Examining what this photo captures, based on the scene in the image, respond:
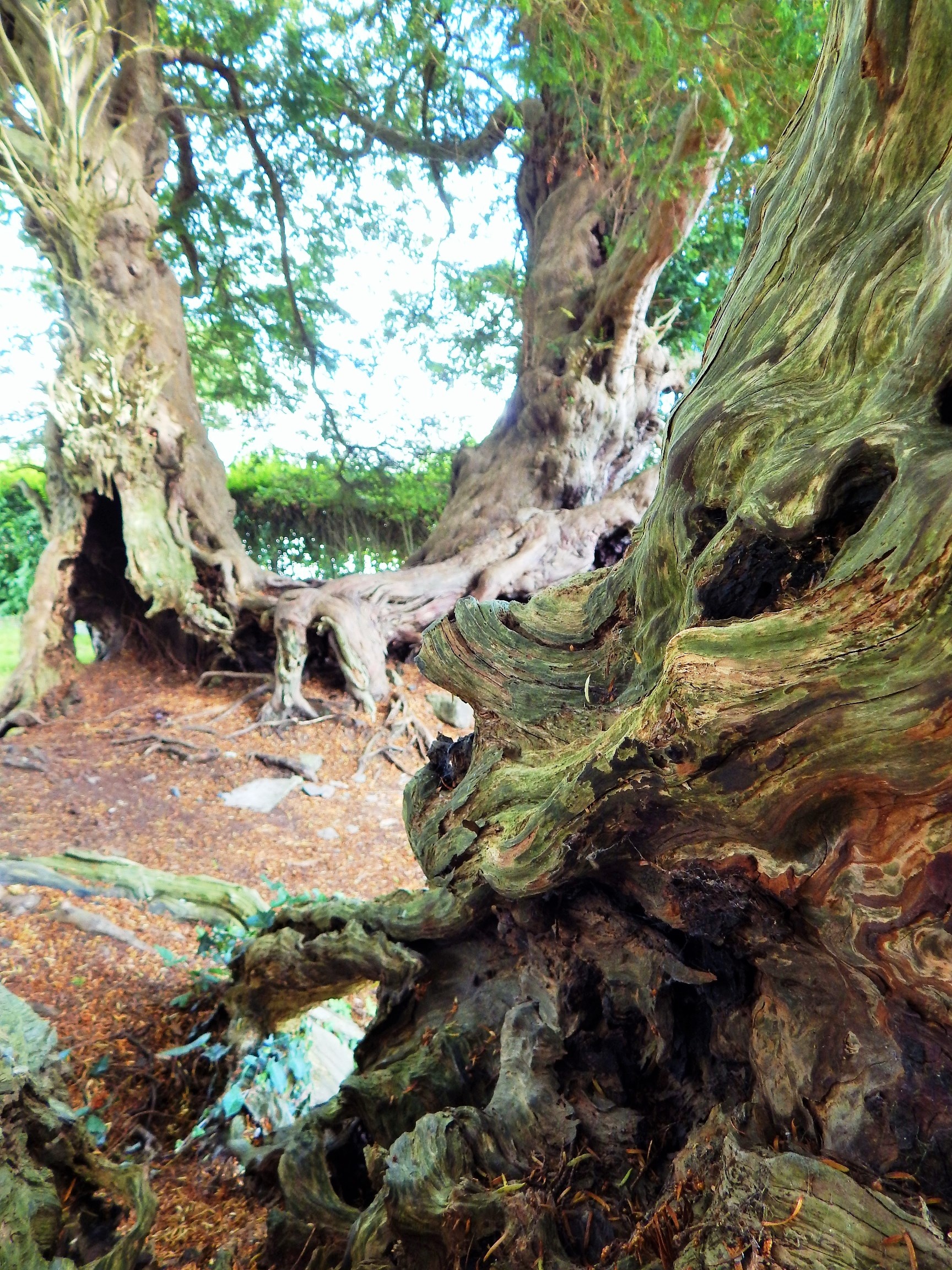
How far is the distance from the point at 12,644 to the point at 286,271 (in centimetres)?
721

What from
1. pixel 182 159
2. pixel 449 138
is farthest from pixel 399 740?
pixel 182 159

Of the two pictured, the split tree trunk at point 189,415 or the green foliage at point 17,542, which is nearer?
the split tree trunk at point 189,415

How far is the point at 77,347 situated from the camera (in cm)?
809

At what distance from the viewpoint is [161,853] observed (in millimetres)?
5695

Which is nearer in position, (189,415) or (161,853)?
(161,853)

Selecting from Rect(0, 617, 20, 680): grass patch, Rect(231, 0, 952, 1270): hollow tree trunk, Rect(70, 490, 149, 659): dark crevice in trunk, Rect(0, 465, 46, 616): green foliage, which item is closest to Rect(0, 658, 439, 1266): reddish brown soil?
Rect(70, 490, 149, 659): dark crevice in trunk

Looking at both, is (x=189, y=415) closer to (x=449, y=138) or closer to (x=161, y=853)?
(x=449, y=138)

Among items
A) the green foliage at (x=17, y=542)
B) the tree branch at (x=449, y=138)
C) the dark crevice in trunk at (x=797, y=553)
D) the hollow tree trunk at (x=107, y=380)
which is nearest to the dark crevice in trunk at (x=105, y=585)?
the hollow tree trunk at (x=107, y=380)

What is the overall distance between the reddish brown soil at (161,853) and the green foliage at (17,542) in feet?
15.7

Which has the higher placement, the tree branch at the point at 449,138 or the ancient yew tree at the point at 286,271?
→ the tree branch at the point at 449,138

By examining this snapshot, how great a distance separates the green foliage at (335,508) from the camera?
12234mm

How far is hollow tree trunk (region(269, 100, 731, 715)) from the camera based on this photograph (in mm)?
8062

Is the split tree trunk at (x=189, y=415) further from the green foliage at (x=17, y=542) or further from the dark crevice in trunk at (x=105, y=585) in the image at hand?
the green foliage at (x=17, y=542)

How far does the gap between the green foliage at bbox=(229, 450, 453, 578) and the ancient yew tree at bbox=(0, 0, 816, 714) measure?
5.87 ft
